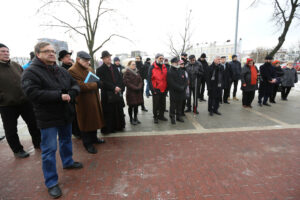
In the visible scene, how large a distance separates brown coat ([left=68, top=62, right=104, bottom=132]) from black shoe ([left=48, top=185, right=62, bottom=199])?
121 centimetres

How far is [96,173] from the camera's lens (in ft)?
9.00

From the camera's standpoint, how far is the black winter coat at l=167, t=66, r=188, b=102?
16.2ft

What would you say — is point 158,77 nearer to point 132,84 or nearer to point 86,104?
point 132,84

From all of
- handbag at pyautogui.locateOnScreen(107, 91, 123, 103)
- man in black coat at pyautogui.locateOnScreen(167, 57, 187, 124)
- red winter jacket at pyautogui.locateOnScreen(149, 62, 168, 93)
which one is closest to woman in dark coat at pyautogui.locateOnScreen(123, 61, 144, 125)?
red winter jacket at pyautogui.locateOnScreen(149, 62, 168, 93)

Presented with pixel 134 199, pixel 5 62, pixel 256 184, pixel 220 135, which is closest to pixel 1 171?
pixel 5 62

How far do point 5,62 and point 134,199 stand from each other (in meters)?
3.29

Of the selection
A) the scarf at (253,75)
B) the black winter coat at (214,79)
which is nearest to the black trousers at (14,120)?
the black winter coat at (214,79)

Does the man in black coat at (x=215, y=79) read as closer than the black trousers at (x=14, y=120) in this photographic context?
No

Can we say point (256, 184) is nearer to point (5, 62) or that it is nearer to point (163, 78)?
point (163, 78)

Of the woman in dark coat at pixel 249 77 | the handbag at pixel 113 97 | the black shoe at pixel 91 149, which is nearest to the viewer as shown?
the black shoe at pixel 91 149

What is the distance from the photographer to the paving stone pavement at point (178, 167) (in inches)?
90.1

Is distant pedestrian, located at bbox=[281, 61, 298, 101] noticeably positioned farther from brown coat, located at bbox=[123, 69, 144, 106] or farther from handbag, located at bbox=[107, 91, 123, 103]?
handbag, located at bbox=[107, 91, 123, 103]

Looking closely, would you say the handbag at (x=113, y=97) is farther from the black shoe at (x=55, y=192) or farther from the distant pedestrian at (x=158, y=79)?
the black shoe at (x=55, y=192)

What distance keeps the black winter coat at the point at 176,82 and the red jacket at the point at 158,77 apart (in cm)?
17
